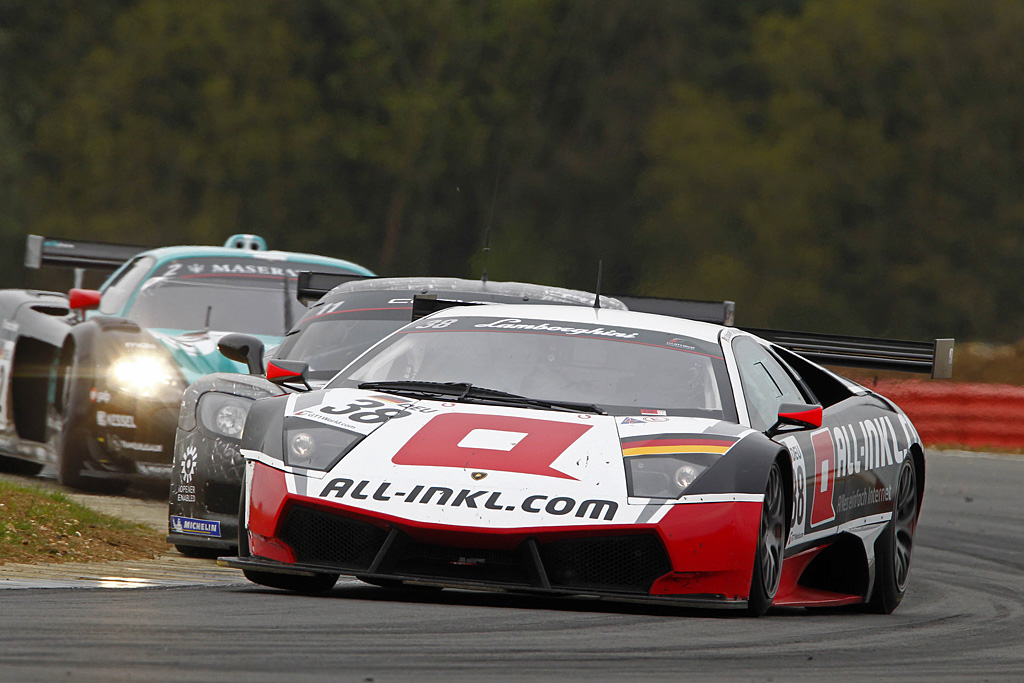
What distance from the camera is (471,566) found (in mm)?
5316

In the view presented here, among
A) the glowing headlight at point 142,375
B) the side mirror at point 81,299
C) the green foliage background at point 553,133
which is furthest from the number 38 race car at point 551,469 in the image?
the green foliage background at point 553,133

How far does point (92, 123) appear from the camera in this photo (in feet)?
139

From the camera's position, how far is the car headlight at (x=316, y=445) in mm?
5551

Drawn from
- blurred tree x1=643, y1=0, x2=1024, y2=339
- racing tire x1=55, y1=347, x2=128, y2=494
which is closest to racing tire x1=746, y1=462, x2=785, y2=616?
racing tire x1=55, y1=347, x2=128, y2=494

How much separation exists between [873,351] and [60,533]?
428cm

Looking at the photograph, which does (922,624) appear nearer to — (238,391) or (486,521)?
(486,521)

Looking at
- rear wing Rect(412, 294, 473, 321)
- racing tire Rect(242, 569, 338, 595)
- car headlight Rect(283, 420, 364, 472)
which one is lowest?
racing tire Rect(242, 569, 338, 595)

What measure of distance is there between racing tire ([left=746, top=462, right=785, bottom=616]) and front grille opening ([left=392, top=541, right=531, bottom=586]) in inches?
29.8

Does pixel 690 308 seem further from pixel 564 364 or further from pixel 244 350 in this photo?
pixel 564 364

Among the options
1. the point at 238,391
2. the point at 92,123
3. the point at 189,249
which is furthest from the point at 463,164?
the point at 238,391

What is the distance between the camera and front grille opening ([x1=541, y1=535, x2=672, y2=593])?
209 inches

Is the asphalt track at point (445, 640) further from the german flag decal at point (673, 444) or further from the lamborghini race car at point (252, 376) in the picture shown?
the lamborghini race car at point (252, 376)

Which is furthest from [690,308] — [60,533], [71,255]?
[71,255]

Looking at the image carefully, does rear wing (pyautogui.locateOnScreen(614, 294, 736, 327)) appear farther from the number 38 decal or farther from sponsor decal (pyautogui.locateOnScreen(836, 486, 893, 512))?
the number 38 decal
